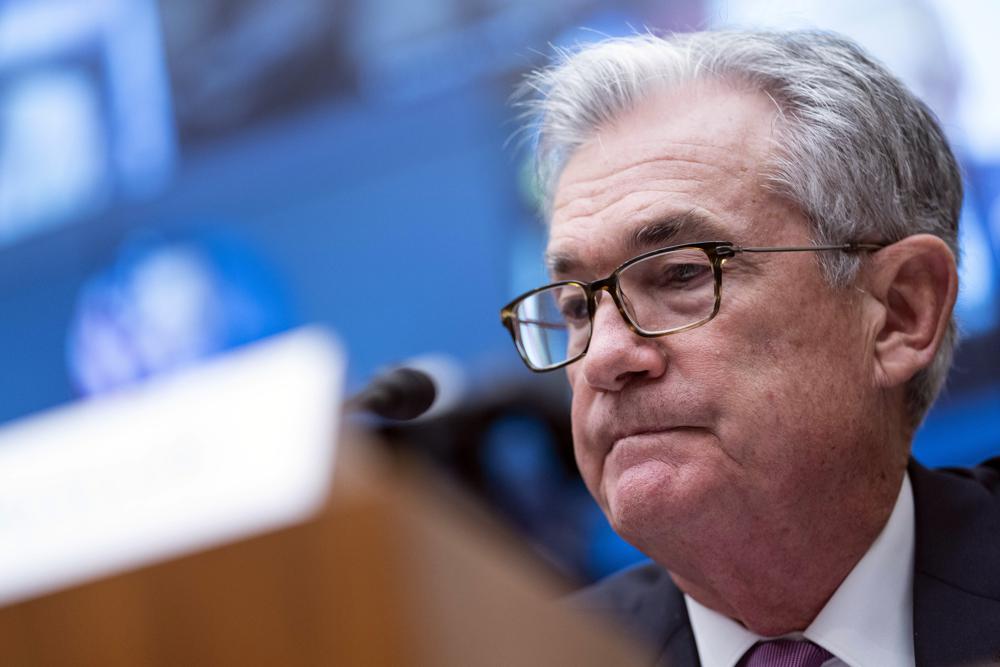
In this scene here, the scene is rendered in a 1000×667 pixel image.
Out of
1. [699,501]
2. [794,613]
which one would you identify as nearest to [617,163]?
[699,501]

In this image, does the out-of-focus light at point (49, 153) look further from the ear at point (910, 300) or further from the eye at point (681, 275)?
the ear at point (910, 300)

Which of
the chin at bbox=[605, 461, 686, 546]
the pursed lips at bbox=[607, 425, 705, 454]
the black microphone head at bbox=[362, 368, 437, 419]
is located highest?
the black microphone head at bbox=[362, 368, 437, 419]

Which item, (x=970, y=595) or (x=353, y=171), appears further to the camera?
(x=353, y=171)

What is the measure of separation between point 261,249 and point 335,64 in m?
0.75

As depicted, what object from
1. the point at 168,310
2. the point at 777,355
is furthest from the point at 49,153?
the point at 777,355

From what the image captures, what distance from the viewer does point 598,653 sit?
111 centimetres

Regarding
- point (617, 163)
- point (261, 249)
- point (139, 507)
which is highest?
point (617, 163)

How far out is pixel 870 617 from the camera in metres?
1.44

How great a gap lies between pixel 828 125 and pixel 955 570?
629 millimetres

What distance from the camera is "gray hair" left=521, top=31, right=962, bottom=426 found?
58.5 inches

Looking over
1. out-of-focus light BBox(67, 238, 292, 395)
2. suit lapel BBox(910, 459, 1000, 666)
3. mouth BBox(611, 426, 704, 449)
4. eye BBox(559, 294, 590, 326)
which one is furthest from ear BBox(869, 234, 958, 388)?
out-of-focus light BBox(67, 238, 292, 395)

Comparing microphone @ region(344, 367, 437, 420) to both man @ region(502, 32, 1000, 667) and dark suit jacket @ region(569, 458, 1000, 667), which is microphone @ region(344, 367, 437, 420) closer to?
man @ region(502, 32, 1000, 667)

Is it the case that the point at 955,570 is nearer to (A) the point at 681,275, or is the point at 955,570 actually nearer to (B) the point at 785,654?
(B) the point at 785,654

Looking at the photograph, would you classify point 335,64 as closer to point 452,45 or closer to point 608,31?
point 452,45
